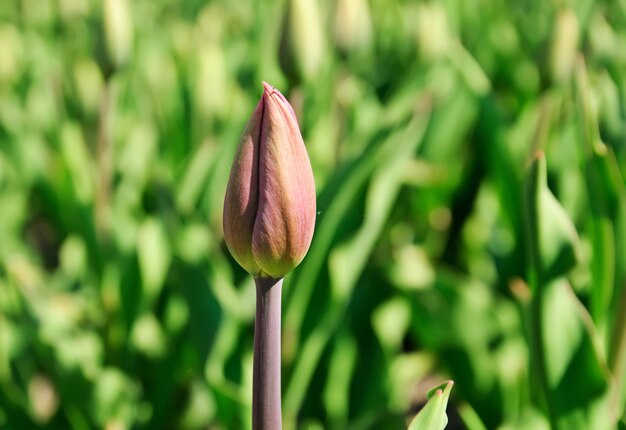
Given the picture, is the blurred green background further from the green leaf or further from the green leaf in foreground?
the green leaf in foreground

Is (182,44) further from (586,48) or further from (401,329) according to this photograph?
(401,329)

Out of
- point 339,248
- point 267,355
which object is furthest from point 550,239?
point 267,355

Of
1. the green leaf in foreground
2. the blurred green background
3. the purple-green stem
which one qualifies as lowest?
the blurred green background

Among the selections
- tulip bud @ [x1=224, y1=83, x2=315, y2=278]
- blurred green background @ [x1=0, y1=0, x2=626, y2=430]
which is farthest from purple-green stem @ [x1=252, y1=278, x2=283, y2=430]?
blurred green background @ [x1=0, y1=0, x2=626, y2=430]

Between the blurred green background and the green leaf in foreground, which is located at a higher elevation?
the green leaf in foreground

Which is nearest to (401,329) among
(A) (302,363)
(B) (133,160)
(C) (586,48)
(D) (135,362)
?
(A) (302,363)
